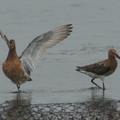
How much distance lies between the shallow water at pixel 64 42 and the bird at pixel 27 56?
0.25 meters

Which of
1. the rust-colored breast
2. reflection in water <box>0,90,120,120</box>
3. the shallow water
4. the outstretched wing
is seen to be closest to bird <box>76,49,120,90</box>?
the shallow water

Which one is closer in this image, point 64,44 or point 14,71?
point 14,71

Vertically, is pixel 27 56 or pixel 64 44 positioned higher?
pixel 27 56

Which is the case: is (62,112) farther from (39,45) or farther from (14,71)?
(39,45)

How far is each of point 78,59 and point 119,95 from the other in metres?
3.81

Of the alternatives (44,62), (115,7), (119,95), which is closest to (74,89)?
(119,95)

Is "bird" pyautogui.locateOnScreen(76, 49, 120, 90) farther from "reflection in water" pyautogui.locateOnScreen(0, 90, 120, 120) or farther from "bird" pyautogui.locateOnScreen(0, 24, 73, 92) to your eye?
"reflection in water" pyautogui.locateOnScreen(0, 90, 120, 120)

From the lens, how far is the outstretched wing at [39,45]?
1117 cm

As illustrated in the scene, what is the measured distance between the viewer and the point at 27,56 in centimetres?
1119

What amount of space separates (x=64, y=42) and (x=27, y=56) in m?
4.29

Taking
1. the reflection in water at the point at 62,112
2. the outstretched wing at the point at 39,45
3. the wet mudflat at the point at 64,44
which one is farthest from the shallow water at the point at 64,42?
the reflection in water at the point at 62,112

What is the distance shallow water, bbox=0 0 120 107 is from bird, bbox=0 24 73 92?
9.7 inches

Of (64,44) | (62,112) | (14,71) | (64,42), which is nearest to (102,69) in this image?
(14,71)

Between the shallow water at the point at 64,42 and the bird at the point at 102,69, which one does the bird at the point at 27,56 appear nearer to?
the shallow water at the point at 64,42
